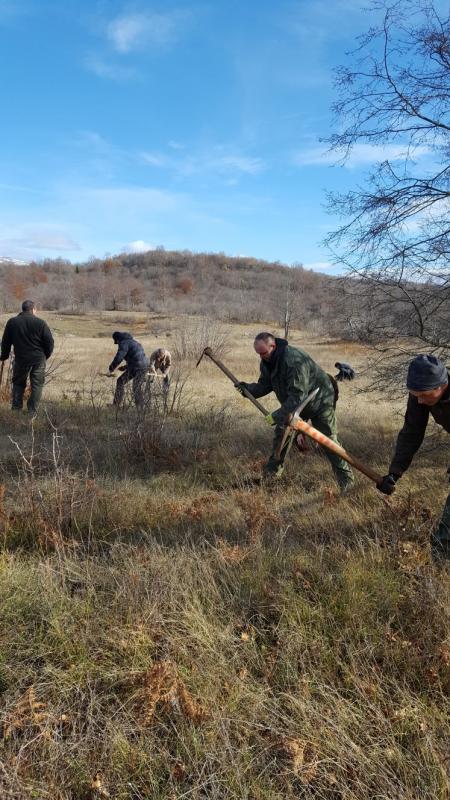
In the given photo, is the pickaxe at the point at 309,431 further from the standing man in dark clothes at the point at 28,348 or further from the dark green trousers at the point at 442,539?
the standing man in dark clothes at the point at 28,348

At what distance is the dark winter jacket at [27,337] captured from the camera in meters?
8.36

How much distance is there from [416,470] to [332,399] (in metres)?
1.45

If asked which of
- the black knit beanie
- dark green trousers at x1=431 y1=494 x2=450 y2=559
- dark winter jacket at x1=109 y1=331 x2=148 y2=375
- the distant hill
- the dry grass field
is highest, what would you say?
the distant hill

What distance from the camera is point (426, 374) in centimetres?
314

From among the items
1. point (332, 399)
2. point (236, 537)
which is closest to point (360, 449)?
point (332, 399)

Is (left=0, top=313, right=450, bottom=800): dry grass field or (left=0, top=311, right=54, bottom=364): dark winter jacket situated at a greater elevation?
(left=0, top=311, right=54, bottom=364): dark winter jacket

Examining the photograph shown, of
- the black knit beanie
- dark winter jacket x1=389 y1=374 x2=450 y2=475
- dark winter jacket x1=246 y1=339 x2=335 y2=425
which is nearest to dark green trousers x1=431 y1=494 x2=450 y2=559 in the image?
dark winter jacket x1=389 y1=374 x2=450 y2=475

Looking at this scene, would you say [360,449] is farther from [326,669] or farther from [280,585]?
[326,669]

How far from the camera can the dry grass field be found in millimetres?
1960

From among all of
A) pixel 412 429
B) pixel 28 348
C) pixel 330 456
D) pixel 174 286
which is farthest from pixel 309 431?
pixel 174 286

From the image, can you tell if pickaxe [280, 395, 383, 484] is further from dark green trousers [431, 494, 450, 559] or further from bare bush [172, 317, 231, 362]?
bare bush [172, 317, 231, 362]

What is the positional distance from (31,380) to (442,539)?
7.29 meters

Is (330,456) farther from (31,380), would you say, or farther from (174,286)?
(174,286)

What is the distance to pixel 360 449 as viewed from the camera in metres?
6.95
